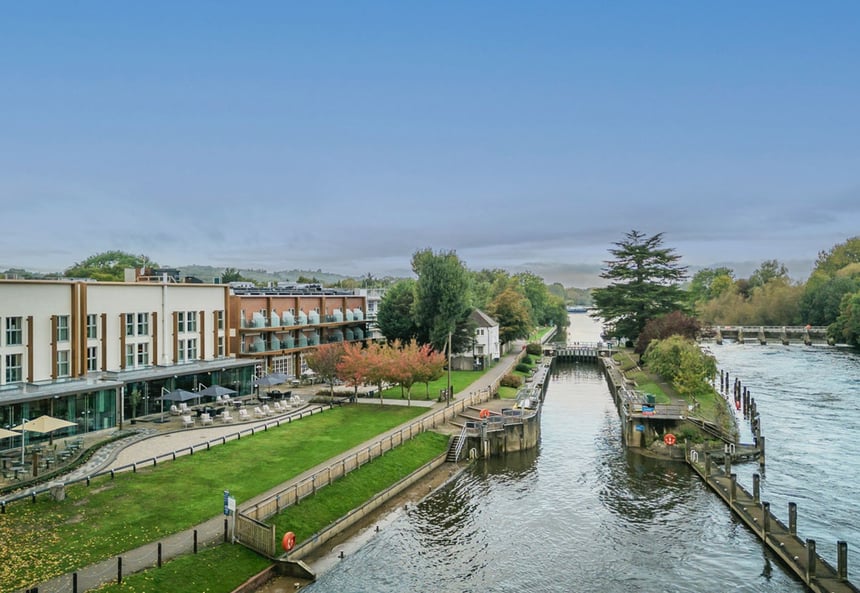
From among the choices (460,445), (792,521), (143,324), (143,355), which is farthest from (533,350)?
(792,521)

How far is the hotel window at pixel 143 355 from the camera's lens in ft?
157

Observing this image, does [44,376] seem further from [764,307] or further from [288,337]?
[764,307]

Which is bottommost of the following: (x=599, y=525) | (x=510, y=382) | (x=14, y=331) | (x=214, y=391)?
(x=599, y=525)

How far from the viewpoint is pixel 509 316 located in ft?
321

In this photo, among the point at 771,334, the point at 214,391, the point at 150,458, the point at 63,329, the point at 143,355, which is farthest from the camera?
the point at 771,334

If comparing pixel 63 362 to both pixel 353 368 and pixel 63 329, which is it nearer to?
pixel 63 329

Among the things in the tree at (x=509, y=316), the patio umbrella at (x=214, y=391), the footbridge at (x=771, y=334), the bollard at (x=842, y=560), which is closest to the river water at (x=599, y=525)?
the bollard at (x=842, y=560)

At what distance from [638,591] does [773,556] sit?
24.0ft

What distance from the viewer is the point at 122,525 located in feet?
82.9

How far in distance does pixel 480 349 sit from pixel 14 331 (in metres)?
52.9

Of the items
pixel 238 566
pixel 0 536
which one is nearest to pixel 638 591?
pixel 238 566

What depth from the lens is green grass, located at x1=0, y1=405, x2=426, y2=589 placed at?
73.7ft

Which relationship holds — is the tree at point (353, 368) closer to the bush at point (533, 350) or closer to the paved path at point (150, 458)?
the paved path at point (150, 458)

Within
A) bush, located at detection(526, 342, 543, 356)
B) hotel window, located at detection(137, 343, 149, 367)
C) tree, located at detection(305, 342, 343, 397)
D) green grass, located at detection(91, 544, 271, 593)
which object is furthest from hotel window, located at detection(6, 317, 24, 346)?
bush, located at detection(526, 342, 543, 356)
